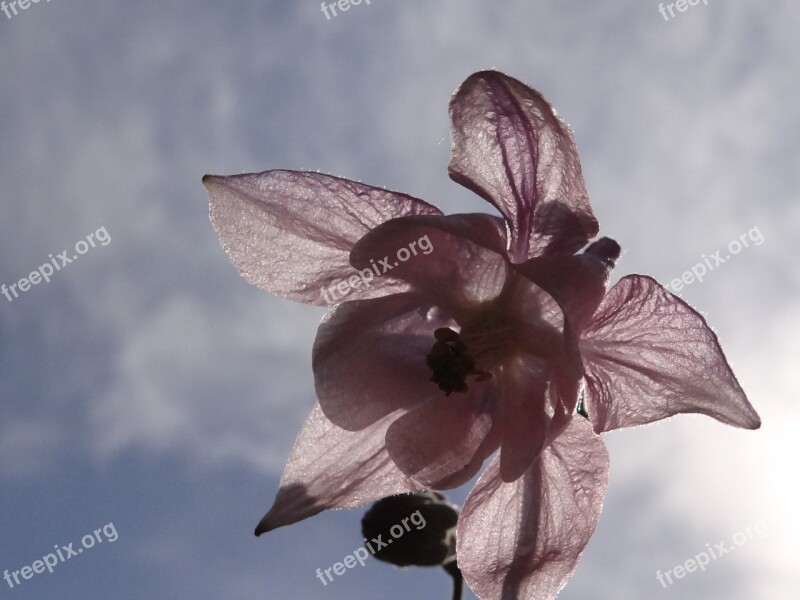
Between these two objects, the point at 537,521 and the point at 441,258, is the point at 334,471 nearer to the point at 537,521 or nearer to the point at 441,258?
the point at 537,521

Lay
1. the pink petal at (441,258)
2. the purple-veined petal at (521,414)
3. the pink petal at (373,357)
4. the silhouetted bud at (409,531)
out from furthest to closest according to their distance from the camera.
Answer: the silhouetted bud at (409,531)
the pink petal at (373,357)
the purple-veined petal at (521,414)
the pink petal at (441,258)

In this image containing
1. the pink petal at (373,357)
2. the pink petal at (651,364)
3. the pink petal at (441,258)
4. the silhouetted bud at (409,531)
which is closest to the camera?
the pink petal at (651,364)

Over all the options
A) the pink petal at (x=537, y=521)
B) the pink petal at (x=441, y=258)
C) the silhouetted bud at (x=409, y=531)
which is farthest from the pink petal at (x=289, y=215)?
the silhouetted bud at (x=409, y=531)

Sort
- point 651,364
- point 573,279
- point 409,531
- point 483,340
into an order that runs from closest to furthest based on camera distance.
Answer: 1. point 573,279
2. point 651,364
3. point 483,340
4. point 409,531

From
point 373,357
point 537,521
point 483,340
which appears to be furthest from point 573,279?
point 537,521

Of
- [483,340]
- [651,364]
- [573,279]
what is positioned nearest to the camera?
[573,279]

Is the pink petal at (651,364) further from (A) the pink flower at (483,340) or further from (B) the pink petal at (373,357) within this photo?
(B) the pink petal at (373,357)
